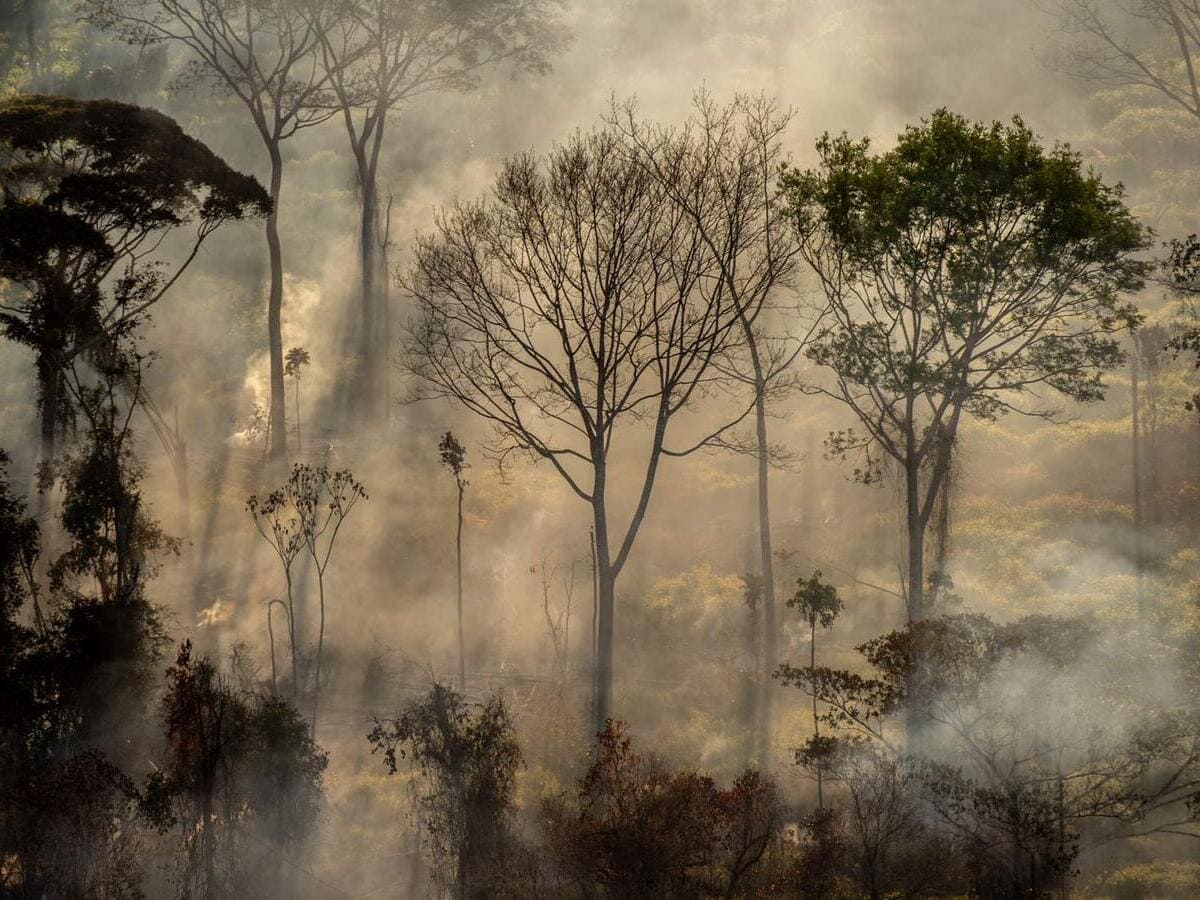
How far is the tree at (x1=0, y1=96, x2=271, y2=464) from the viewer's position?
2730 centimetres

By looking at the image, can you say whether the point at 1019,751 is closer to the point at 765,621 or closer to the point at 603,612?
the point at 603,612

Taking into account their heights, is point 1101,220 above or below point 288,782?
above

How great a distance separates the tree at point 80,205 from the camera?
1075 inches

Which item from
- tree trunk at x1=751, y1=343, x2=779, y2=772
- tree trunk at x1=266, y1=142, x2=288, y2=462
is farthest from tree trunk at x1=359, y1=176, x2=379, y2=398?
tree trunk at x1=751, y1=343, x2=779, y2=772

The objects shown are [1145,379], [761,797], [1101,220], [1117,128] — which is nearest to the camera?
[761,797]

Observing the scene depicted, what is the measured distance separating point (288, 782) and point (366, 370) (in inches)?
978

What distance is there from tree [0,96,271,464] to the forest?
134 millimetres

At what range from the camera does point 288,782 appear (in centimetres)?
2236

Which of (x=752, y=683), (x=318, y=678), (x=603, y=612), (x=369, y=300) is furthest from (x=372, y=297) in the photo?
(x=752, y=683)

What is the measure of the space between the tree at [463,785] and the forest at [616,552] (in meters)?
0.11

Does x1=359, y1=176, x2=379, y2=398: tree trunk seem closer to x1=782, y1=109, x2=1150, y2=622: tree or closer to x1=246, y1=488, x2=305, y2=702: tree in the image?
A: x1=246, y1=488, x2=305, y2=702: tree

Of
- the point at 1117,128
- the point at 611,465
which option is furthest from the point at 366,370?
the point at 1117,128

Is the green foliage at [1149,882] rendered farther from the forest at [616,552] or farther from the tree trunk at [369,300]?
the tree trunk at [369,300]

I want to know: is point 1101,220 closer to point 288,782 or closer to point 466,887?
point 466,887
